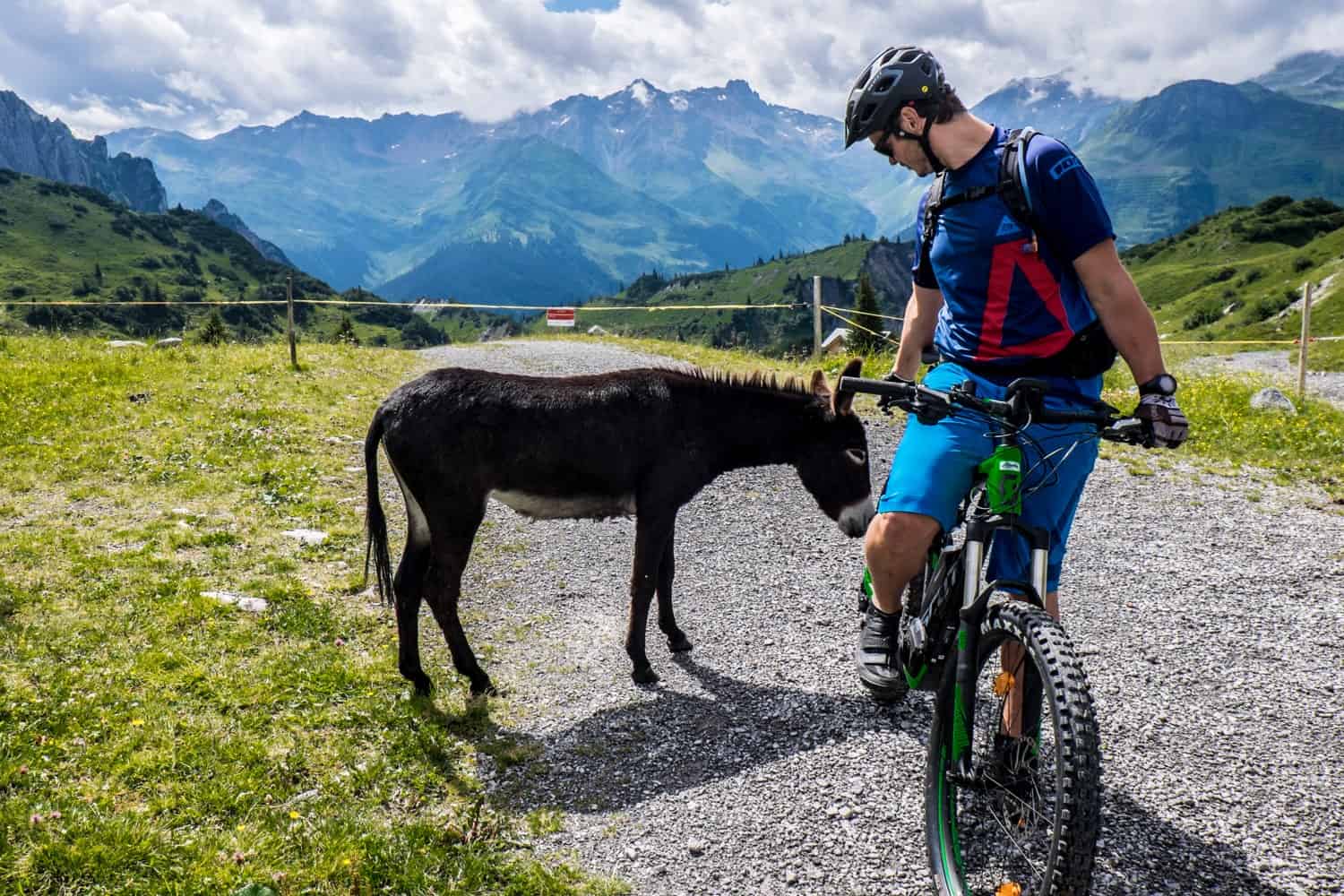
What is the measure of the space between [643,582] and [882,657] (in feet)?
7.04

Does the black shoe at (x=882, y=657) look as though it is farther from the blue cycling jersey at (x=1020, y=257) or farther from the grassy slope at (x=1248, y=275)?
the grassy slope at (x=1248, y=275)

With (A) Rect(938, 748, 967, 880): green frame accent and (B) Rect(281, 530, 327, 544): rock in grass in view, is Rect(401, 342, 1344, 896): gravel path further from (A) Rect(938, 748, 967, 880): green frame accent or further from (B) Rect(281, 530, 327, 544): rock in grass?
(B) Rect(281, 530, 327, 544): rock in grass

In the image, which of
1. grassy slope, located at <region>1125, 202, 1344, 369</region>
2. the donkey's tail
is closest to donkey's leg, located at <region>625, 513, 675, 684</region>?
the donkey's tail

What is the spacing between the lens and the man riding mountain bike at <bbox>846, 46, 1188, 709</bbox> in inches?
134

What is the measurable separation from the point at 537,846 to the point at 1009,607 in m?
2.69

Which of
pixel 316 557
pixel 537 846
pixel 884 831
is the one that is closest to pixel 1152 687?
pixel 884 831

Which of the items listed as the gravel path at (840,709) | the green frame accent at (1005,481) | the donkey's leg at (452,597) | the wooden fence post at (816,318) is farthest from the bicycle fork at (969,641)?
the wooden fence post at (816,318)

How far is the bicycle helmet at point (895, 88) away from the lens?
12.3 feet

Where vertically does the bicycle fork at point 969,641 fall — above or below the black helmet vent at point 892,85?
below

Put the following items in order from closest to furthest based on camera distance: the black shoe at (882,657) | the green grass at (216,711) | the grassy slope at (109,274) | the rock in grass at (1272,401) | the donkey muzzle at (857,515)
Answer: the green grass at (216,711) < the black shoe at (882,657) < the donkey muzzle at (857,515) < the rock in grass at (1272,401) < the grassy slope at (109,274)

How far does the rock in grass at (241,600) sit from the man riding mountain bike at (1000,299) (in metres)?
5.40

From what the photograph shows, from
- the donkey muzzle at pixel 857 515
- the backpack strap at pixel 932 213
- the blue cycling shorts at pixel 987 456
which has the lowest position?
the donkey muzzle at pixel 857 515

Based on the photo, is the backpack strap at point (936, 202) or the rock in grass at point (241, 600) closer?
the backpack strap at point (936, 202)

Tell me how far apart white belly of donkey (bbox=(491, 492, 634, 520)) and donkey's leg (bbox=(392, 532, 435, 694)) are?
2.22 ft
